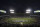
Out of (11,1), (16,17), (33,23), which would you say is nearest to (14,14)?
(16,17)

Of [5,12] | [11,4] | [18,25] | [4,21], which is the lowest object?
[18,25]

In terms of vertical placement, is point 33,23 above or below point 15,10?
below

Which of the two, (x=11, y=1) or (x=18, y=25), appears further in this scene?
(x=11, y=1)

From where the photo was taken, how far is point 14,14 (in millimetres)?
5398

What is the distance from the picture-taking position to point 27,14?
5.44m

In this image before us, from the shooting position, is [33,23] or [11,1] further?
[11,1]

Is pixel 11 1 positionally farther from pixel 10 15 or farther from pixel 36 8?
pixel 36 8

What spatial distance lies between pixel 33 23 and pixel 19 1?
8.87 ft

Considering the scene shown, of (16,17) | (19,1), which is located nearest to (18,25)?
(16,17)

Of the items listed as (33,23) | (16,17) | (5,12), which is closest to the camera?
(33,23)

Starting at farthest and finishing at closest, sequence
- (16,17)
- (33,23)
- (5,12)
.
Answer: (5,12) → (16,17) → (33,23)

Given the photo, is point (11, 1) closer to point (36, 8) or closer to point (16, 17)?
point (16, 17)

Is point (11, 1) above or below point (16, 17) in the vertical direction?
above

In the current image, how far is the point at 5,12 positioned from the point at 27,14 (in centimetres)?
225
